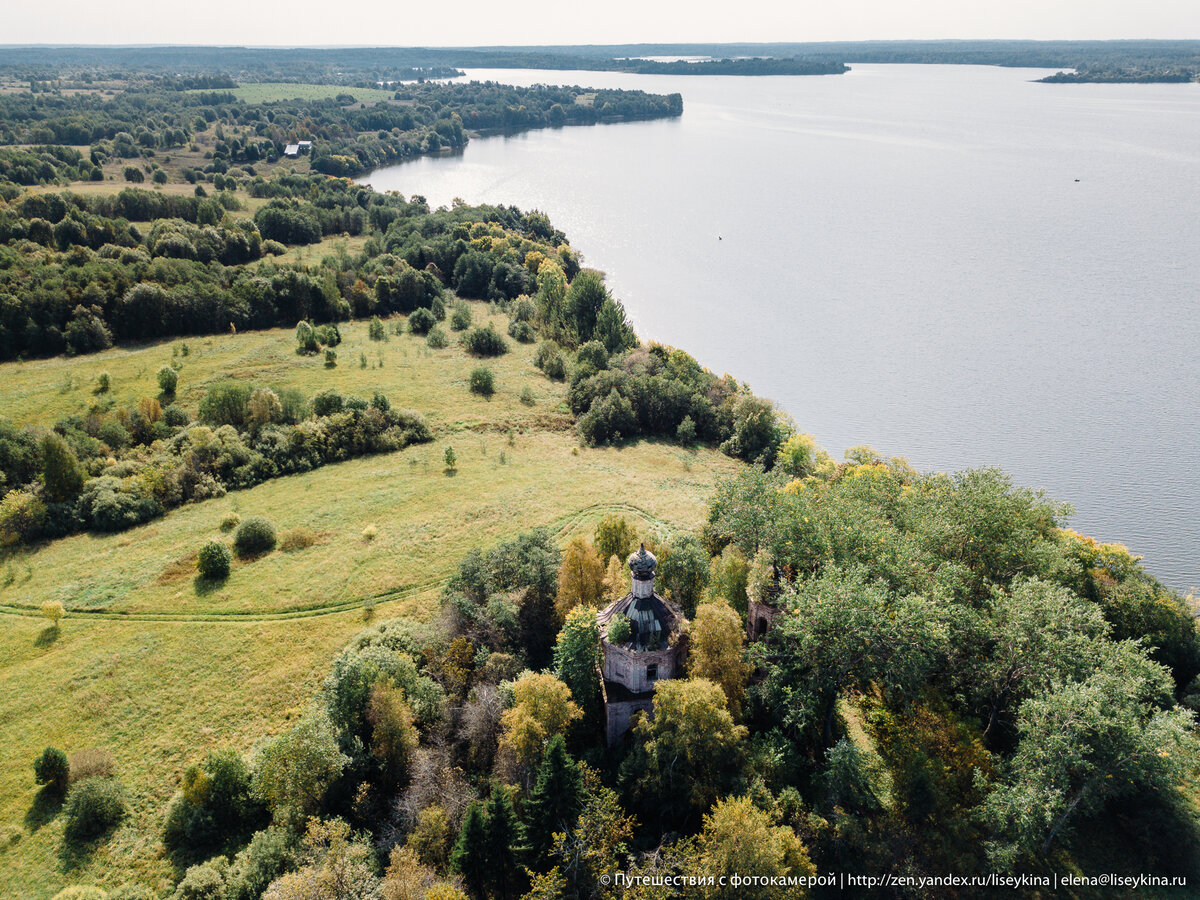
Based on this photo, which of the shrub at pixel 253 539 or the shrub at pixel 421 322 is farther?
the shrub at pixel 421 322

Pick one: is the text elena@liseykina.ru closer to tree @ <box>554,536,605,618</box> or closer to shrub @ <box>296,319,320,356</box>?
tree @ <box>554,536,605,618</box>

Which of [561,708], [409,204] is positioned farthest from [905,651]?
[409,204]

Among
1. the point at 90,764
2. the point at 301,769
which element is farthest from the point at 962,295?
the point at 90,764

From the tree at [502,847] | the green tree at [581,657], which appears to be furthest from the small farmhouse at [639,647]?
the tree at [502,847]

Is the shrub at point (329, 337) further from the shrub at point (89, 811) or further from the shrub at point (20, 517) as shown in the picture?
the shrub at point (89, 811)

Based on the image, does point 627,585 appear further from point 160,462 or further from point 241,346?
point 241,346

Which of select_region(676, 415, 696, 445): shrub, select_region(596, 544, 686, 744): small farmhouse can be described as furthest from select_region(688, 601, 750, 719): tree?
select_region(676, 415, 696, 445): shrub

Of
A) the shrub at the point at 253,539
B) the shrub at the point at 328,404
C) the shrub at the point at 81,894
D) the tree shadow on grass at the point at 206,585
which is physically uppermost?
the shrub at the point at 328,404
